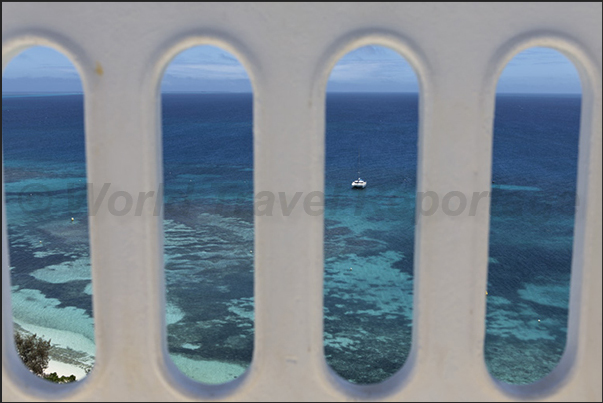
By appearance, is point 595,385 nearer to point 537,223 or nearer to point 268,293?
point 268,293

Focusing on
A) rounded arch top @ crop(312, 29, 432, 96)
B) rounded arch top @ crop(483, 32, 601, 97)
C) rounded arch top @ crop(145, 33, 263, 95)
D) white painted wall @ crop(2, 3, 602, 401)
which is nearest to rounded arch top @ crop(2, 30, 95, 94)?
white painted wall @ crop(2, 3, 602, 401)

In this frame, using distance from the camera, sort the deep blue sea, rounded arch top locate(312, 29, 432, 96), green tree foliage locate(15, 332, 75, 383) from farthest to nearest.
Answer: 1. the deep blue sea
2. green tree foliage locate(15, 332, 75, 383)
3. rounded arch top locate(312, 29, 432, 96)

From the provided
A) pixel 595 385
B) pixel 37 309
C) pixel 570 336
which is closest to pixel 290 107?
pixel 570 336

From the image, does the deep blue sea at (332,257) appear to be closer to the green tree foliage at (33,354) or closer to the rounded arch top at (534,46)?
the green tree foliage at (33,354)

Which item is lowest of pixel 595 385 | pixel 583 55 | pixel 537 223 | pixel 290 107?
pixel 595 385

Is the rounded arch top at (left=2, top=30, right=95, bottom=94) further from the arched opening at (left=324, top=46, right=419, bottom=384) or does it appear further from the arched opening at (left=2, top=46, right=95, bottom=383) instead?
the arched opening at (left=324, top=46, right=419, bottom=384)

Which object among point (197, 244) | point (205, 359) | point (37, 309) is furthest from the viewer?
point (197, 244)
